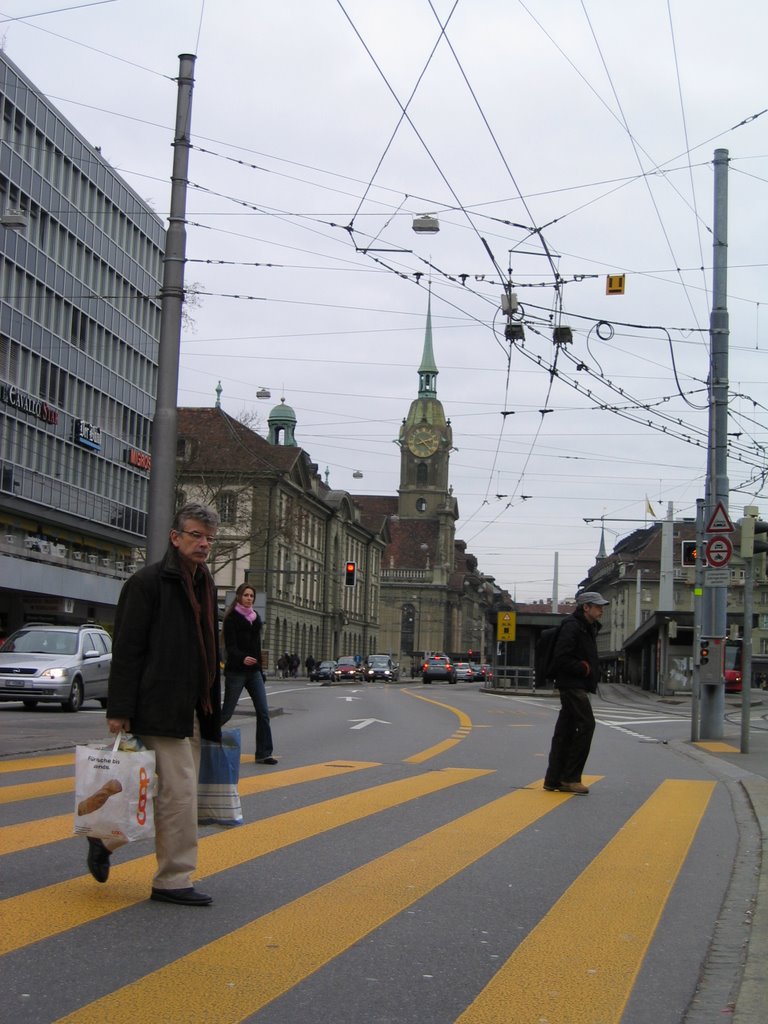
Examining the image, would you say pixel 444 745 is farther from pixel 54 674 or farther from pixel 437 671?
pixel 437 671

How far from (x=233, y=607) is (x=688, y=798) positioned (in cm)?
452

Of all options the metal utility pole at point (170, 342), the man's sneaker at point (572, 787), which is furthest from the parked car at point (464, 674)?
the man's sneaker at point (572, 787)

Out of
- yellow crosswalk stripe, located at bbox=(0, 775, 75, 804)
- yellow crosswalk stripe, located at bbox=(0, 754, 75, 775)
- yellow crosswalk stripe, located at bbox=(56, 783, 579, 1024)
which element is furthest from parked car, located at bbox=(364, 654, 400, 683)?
yellow crosswalk stripe, located at bbox=(56, 783, 579, 1024)

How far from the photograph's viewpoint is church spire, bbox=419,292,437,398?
505 ft

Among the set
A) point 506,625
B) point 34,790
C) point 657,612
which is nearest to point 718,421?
point 34,790

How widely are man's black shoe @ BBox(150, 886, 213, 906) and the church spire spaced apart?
146187 millimetres

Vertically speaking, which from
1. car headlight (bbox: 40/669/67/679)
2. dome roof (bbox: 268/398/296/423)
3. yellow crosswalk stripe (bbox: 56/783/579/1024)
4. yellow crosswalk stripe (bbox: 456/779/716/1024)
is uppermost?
dome roof (bbox: 268/398/296/423)

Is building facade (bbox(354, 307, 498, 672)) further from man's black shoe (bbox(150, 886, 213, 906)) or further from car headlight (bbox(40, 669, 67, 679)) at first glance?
man's black shoe (bbox(150, 886, 213, 906))

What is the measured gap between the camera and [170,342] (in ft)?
55.3

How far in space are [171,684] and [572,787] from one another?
6.35m

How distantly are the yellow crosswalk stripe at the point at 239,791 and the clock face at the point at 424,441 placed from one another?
14600 cm

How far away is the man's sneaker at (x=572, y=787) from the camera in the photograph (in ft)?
38.0

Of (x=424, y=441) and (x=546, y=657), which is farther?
(x=424, y=441)

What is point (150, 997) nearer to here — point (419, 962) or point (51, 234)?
point (419, 962)
